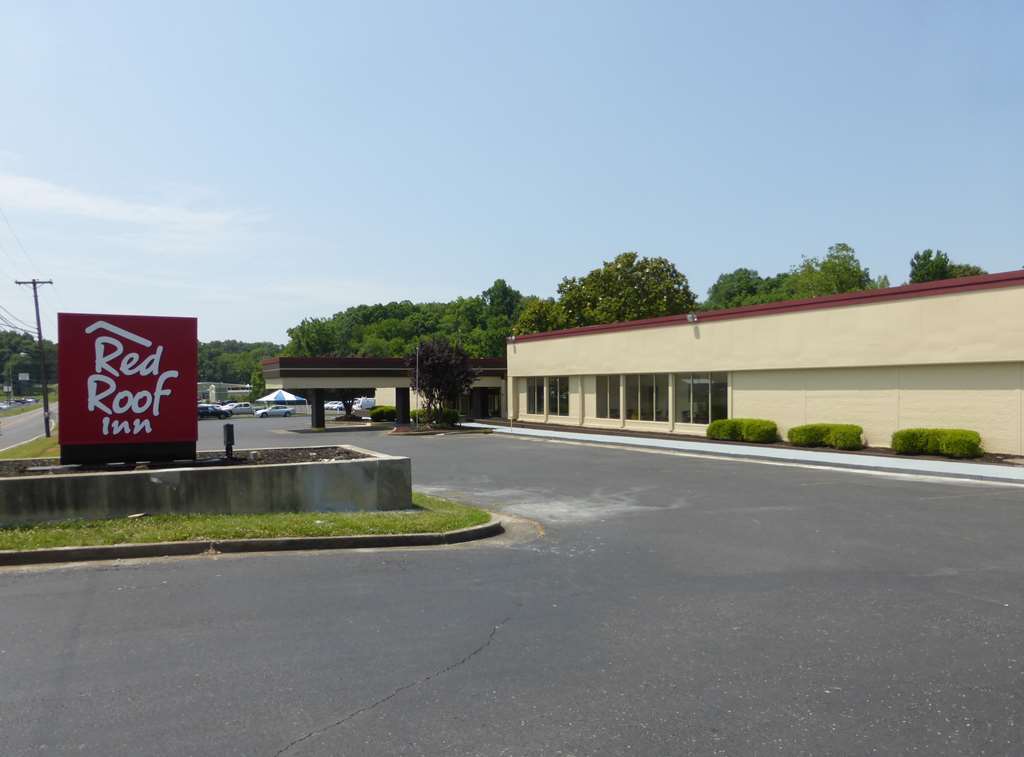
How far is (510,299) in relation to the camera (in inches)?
5330

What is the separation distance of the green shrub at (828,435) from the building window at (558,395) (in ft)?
53.8

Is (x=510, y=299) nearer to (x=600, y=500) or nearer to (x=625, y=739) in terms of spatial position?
(x=600, y=500)

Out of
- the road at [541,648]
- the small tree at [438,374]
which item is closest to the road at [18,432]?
the small tree at [438,374]

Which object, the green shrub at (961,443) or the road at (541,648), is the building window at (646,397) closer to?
the green shrub at (961,443)

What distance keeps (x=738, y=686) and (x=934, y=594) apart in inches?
144

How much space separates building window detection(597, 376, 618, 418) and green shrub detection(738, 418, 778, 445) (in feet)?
34.2

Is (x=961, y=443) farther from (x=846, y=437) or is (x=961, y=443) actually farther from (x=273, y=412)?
(x=273, y=412)

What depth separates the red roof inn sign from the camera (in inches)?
491

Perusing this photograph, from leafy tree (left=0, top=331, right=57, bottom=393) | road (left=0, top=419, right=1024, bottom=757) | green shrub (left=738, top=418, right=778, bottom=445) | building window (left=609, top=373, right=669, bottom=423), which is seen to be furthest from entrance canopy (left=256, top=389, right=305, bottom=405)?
leafy tree (left=0, top=331, right=57, bottom=393)

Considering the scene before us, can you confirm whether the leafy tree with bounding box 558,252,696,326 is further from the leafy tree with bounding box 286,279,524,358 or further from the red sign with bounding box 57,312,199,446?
the red sign with bounding box 57,312,199,446

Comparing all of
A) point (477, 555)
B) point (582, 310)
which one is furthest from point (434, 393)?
point (477, 555)

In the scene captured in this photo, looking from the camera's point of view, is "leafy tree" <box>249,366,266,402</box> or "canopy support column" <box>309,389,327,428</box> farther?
"leafy tree" <box>249,366,266,402</box>

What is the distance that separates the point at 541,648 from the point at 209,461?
980 cm

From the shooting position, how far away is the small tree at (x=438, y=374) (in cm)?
4319
